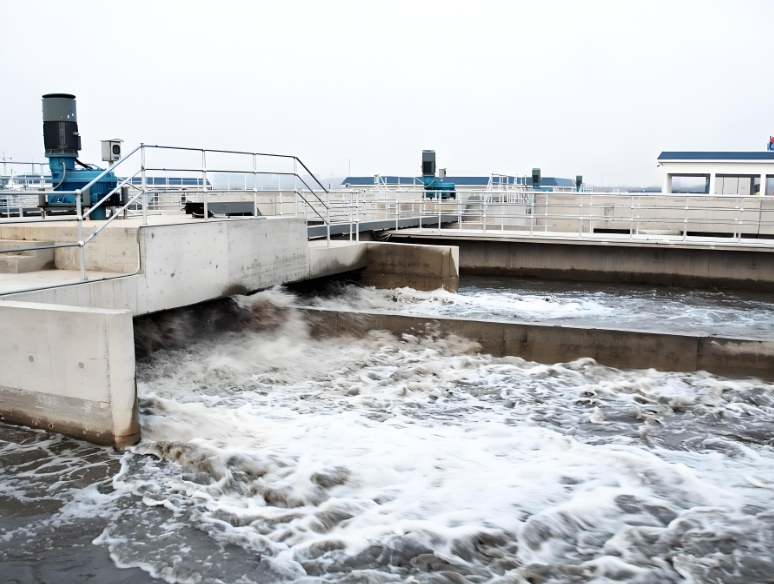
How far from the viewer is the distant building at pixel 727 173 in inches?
1329

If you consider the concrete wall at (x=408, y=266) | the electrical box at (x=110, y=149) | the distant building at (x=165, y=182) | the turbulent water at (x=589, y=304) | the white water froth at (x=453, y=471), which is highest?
the electrical box at (x=110, y=149)

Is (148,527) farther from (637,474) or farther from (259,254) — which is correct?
(259,254)

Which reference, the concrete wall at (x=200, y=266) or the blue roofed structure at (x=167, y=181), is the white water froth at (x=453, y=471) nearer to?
the concrete wall at (x=200, y=266)

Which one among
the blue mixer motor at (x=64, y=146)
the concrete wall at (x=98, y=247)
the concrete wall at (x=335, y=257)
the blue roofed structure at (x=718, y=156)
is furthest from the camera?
the blue roofed structure at (x=718, y=156)

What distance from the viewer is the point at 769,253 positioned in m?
17.3

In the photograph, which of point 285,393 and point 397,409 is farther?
point 285,393

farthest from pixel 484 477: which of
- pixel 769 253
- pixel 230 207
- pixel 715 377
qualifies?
pixel 769 253

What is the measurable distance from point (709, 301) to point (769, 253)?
93.3 inches

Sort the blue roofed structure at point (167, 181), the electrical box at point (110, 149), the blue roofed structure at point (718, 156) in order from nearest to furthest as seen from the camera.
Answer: the electrical box at point (110, 149) < the blue roofed structure at point (167, 181) < the blue roofed structure at point (718, 156)

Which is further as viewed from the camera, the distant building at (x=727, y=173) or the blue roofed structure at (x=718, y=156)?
the blue roofed structure at (x=718, y=156)

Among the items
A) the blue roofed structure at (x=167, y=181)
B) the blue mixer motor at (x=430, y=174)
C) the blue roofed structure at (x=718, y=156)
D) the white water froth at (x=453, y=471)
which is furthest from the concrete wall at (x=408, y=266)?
A: the blue roofed structure at (x=718, y=156)

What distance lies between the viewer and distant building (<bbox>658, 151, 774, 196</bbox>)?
33750mm

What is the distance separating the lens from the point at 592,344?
10.7 metres

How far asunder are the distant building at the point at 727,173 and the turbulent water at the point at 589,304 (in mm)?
18316
